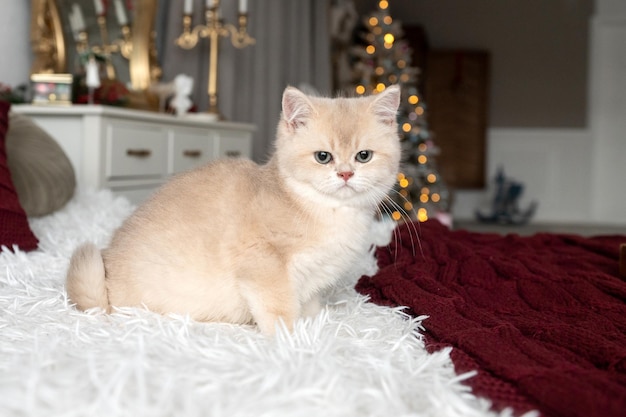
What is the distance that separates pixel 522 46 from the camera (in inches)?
259

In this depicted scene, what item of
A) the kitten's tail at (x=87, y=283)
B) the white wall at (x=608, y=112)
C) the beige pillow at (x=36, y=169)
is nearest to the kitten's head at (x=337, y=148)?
the kitten's tail at (x=87, y=283)

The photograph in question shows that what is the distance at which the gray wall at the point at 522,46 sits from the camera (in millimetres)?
6492

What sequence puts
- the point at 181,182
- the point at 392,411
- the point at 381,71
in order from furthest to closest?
the point at 381,71 → the point at 181,182 → the point at 392,411

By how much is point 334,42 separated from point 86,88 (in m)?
3.07

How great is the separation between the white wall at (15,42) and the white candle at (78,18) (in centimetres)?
21

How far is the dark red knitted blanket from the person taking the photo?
0.67m

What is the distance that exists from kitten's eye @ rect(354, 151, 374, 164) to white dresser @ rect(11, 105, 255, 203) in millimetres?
1012

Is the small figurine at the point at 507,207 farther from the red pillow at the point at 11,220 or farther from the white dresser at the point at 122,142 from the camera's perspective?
the red pillow at the point at 11,220

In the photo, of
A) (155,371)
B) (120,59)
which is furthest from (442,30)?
(155,371)

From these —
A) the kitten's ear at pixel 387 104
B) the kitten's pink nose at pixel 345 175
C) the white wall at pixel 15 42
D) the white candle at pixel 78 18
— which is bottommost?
the kitten's pink nose at pixel 345 175

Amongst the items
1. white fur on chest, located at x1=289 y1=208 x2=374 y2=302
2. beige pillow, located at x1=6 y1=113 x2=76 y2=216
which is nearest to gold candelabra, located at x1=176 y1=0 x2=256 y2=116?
beige pillow, located at x1=6 y1=113 x2=76 y2=216

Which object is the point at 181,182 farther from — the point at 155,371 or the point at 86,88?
the point at 86,88

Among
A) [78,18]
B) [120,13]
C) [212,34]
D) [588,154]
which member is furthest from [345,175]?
[588,154]

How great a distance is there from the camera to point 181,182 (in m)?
1.11
